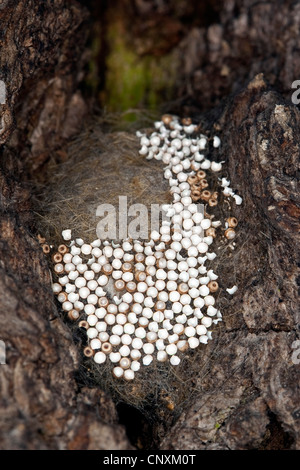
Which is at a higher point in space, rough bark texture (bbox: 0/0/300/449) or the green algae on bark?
the green algae on bark

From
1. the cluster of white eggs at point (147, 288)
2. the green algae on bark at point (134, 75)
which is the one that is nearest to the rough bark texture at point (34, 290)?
the cluster of white eggs at point (147, 288)

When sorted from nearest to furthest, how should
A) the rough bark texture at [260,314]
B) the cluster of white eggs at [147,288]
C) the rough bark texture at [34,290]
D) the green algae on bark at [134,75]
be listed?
the rough bark texture at [34,290] < the rough bark texture at [260,314] < the cluster of white eggs at [147,288] < the green algae on bark at [134,75]

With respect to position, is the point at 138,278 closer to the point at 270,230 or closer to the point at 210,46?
the point at 270,230

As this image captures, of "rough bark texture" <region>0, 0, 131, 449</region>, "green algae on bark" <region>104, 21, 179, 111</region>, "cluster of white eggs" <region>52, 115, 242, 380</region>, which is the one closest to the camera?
"rough bark texture" <region>0, 0, 131, 449</region>

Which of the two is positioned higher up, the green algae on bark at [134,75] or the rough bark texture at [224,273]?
the green algae on bark at [134,75]

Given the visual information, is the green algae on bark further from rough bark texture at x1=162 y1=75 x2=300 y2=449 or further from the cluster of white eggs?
the cluster of white eggs

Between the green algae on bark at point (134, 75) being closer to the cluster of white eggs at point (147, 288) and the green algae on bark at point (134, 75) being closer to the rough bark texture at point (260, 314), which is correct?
the rough bark texture at point (260, 314)

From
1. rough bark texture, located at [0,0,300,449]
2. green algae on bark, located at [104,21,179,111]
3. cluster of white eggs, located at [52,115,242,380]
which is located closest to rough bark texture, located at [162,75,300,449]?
rough bark texture, located at [0,0,300,449]
